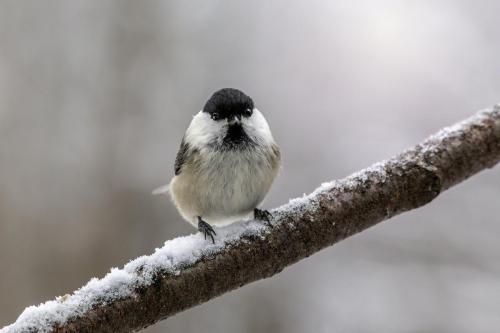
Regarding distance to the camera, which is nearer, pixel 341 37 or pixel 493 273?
pixel 493 273

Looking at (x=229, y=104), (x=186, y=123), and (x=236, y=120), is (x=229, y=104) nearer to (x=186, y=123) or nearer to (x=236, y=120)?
(x=236, y=120)

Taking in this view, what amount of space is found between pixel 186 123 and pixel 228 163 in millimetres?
2455

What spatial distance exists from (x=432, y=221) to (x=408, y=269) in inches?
14.8

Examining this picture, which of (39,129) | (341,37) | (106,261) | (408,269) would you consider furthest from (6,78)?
(408,269)

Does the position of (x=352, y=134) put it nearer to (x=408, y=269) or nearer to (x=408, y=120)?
(x=408, y=120)

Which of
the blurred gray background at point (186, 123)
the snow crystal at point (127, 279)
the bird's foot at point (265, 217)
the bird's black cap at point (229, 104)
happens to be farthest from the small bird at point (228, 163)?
the blurred gray background at point (186, 123)

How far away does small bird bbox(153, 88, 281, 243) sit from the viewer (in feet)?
6.60

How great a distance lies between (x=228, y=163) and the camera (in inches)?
79.1

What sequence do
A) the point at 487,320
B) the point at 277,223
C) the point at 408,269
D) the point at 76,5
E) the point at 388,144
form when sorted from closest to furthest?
the point at 277,223, the point at 487,320, the point at 408,269, the point at 388,144, the point at 76,5

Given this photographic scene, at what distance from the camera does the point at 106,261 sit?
12.2 ft

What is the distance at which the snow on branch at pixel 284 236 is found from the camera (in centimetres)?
135

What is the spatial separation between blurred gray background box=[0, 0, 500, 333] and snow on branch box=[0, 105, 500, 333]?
7.17 feet

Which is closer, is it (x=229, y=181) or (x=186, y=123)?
(x=229, y=181)

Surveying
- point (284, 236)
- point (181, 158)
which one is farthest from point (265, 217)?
point (181, 158)
